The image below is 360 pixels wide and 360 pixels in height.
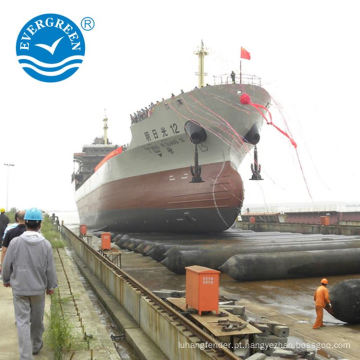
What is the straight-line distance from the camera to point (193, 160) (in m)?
26.5

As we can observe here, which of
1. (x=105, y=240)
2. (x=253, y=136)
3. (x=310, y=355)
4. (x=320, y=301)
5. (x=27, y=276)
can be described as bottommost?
(x=310, y=355)

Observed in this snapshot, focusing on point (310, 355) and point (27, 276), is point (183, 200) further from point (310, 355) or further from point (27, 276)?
point (27, 276)

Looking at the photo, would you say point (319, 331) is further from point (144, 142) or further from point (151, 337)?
point (144, 142)

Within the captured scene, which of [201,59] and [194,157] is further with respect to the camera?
[201,59]

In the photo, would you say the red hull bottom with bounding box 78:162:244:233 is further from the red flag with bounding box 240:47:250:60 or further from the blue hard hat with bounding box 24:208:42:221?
the blue hard hat with bounding box 24:208:42:221

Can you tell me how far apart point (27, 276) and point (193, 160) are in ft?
71.5

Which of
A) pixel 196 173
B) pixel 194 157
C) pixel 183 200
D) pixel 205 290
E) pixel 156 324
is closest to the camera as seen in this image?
pixel 205 290

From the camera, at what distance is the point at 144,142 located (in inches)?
1160

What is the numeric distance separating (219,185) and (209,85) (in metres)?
6.72

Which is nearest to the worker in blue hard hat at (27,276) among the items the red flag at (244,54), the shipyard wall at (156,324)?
the shipyard wall at (156,324)

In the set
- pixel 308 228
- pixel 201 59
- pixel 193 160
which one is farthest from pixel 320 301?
pixel 201 59

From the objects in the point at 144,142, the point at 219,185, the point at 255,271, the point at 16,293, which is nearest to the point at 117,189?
the point at 144,142

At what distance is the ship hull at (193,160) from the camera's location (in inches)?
1002

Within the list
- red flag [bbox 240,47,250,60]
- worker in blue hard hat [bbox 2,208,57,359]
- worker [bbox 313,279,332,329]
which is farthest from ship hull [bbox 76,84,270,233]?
worker in blue hard hat [bbox 2,208,57,359]
